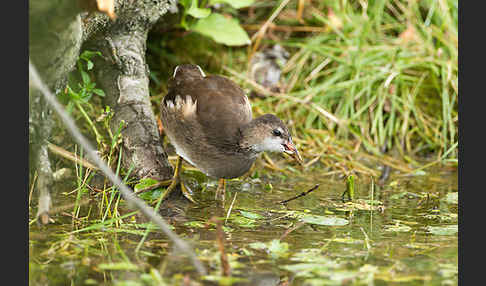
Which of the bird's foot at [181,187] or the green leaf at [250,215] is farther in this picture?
the bird's foot at [181,187]

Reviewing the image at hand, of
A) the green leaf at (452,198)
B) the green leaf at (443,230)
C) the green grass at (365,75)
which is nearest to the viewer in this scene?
the green leaf at (443,230)

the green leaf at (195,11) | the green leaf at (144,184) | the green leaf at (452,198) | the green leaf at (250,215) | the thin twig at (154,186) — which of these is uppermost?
the green leaf at (195,11)

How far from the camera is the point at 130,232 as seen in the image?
358cm

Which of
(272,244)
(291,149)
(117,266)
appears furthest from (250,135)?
(117,266)

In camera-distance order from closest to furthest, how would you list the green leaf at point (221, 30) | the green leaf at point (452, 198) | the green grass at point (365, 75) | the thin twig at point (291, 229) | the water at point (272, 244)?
1. the water at point (272, 244)
2. the thin twig at point (291, 229)
3. the green leaf at point (452, 198)
4. the green leaf at point (221, 30)
5. the green grass at point (365, 75)

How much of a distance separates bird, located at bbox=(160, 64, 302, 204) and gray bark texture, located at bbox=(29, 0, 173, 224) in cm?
28

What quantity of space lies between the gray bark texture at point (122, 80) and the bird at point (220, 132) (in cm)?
28

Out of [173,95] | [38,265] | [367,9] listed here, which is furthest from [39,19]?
[367,9]

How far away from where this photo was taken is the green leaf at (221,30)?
230 inches

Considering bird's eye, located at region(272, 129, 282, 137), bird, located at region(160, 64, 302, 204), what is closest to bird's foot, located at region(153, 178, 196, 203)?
bird, located at region(160, 64, 302, 204)

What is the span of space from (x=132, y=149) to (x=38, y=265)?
1.58m

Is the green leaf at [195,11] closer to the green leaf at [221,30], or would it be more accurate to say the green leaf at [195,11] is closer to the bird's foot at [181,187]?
the green leaf at [221,30]

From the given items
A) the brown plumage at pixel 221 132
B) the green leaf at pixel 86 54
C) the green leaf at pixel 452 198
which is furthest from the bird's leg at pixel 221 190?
the green leaf at pixel 452 198

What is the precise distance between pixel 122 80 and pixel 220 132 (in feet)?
3.50
